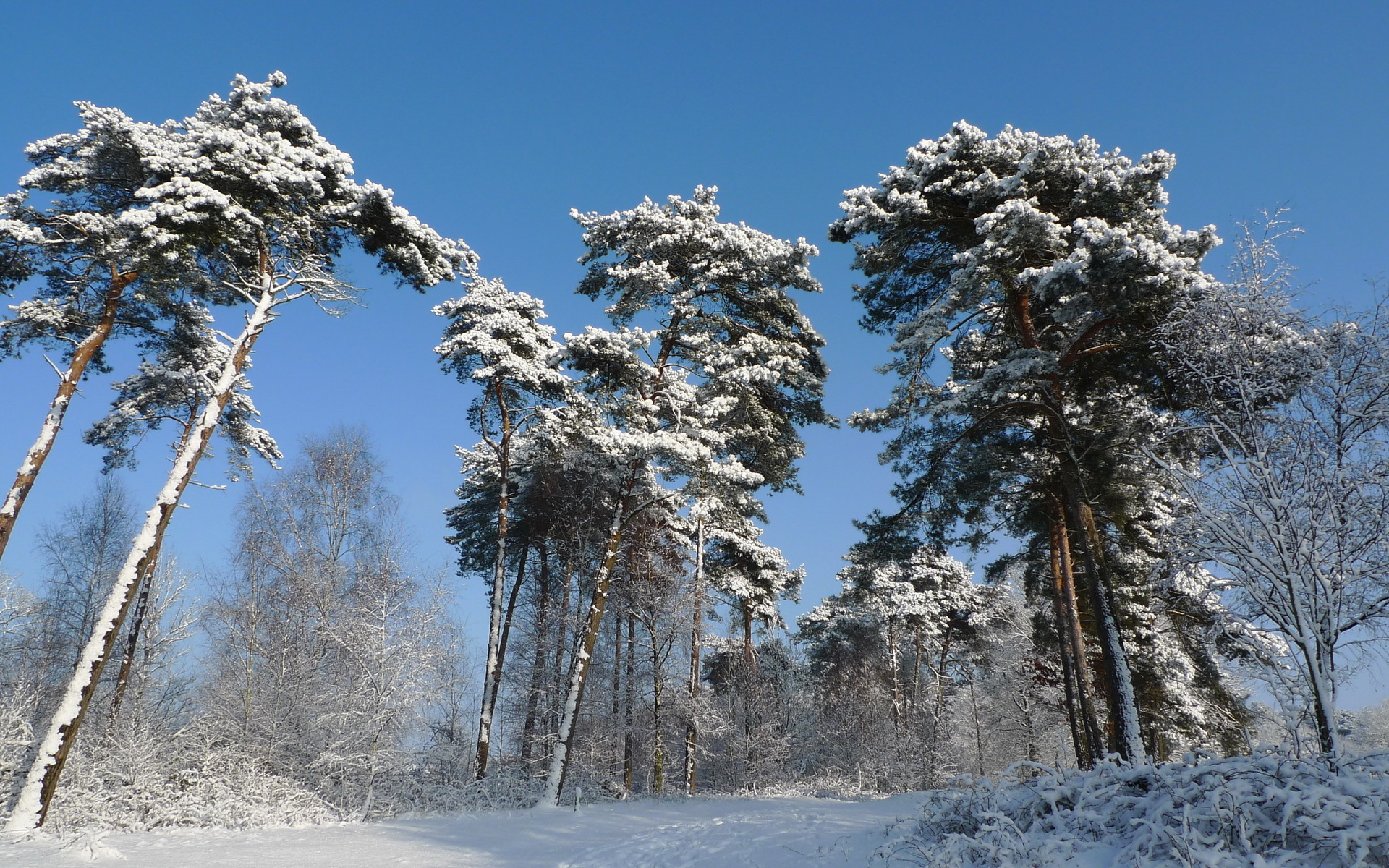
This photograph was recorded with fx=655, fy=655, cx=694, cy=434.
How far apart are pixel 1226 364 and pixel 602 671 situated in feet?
60.9

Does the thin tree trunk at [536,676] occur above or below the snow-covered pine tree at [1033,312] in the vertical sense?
below

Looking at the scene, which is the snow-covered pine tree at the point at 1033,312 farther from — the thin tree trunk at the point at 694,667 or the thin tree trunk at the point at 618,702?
the thin tree trunk at the point at 618,702

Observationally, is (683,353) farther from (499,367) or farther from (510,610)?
(510,610)

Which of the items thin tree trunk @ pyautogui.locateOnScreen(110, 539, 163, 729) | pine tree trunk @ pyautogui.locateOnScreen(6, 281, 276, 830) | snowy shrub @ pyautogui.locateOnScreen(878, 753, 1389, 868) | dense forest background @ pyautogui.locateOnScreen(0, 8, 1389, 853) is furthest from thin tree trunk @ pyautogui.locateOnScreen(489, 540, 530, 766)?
snowy shrub @ pyautogui.locateOnScreen(878, 753, 1389, 868)

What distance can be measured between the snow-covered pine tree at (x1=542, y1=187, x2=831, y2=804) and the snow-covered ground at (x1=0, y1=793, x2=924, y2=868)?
4.44 metres

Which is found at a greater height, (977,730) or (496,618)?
(496,618)

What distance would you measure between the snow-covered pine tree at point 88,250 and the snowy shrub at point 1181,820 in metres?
13.3

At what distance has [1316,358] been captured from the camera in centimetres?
935

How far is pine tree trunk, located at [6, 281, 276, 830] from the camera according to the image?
9.26 metres

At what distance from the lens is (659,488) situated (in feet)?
56.7

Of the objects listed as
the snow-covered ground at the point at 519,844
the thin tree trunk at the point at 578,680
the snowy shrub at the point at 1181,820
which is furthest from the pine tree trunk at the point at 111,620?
the snowy shrub at the point at 1181,820

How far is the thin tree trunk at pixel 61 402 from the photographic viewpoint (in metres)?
11.2

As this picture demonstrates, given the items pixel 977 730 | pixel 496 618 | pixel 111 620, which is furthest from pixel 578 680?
pixel 977 730

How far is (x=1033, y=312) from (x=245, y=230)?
→ 15.4 metres
